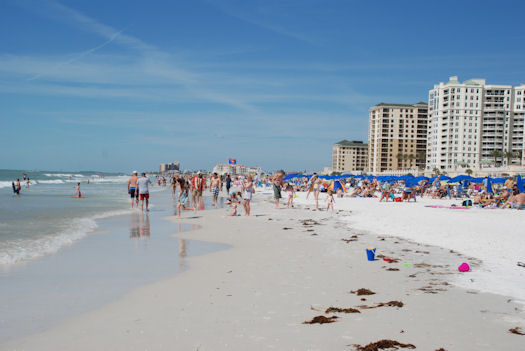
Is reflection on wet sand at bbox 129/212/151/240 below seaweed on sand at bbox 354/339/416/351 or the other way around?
below

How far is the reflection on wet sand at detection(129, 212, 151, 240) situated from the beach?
338 cm

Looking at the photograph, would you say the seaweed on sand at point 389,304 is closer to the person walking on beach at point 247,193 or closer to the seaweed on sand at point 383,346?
the seaweed on sand at point 383,346

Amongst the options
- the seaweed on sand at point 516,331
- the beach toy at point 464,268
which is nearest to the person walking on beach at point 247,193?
the beach toy at point 464,268

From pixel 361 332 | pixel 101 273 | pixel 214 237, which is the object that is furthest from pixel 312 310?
pixel 214 237

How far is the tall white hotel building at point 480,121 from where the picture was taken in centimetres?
12019

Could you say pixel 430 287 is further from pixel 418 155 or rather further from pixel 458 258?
pixel 418 155

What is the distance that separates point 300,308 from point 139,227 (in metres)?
8.72

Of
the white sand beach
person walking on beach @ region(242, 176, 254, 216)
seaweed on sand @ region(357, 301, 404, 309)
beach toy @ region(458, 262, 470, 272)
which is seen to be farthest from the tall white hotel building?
seaweed on sand @ region(357, 301, 404, 309)

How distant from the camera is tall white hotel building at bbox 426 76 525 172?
394 ft

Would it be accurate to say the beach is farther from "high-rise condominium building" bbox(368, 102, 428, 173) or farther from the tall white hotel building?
"high-rise condominium building" bbox(368, 102, 428, 173)

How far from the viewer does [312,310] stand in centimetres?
452

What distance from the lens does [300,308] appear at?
4.59 meters

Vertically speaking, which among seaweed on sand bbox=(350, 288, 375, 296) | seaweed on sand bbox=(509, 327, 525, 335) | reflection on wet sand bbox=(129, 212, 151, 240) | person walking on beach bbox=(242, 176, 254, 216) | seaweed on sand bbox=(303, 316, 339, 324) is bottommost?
reflection on wet sand bbox=(129, 212, 151, 240)

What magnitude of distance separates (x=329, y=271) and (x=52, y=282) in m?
4.10
